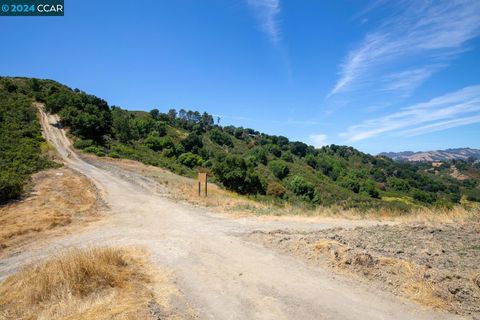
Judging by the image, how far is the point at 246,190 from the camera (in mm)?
59500

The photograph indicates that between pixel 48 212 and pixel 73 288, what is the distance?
11089mm

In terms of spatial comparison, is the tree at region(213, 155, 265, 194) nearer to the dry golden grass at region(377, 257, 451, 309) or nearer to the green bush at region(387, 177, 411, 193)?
the dry golden grass at region(377, 257, 451, 309)

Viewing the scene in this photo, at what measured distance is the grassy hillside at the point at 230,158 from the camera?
2237 inches

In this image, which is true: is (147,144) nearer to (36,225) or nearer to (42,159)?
(42,159)

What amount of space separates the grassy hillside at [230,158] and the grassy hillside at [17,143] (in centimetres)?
480

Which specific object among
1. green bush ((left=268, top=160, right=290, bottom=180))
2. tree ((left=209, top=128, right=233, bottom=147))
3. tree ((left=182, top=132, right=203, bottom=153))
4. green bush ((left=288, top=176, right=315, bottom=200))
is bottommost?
green bush ((left=288, top=176, right=315, bottom=200))

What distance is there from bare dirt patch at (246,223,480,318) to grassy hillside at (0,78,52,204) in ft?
56.8

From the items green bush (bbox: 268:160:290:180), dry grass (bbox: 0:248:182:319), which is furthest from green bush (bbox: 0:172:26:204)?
green bush (bbox: 268:160:290:180)

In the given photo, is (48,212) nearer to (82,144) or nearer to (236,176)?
(82,144)

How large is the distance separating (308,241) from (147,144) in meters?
69.4

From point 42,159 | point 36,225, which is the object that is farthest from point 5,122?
point 36,225

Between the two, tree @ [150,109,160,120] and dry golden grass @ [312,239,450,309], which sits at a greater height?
tree @ [150,109,160,120]

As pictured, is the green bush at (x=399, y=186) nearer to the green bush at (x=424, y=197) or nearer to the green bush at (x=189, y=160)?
the green bush at (x=424, y=197)

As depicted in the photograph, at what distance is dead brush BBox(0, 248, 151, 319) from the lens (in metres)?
5.75
